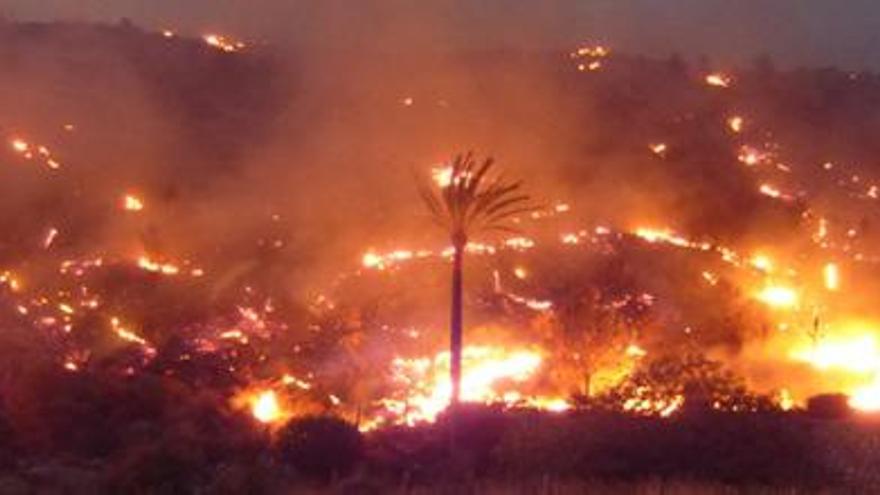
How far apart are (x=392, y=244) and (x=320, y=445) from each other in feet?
97.6

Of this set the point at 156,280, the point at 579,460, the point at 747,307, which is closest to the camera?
the point at 579,460

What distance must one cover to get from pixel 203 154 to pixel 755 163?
105ft

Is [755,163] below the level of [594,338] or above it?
above

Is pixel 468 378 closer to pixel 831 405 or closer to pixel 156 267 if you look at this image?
pixel 156 267

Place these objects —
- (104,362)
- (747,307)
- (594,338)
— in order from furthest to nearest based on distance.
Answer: (747,307), (594,338), (104,362)

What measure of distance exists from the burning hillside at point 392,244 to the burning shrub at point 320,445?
4016 millimetres

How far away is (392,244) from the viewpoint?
57406 millimetres

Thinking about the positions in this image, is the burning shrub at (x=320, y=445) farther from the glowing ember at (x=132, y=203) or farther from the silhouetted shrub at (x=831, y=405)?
the glowing ember at (x=132, y=203)

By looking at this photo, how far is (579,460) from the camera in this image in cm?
2034

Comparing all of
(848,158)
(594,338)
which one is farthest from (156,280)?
(848,158)

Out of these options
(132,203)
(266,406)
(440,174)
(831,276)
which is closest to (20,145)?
(132,203)

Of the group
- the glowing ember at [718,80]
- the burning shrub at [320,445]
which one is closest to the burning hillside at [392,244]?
the burning shrub at [320,445]

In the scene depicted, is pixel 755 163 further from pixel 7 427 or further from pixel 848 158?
pixel 7 427

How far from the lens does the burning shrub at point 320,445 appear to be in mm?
26625
